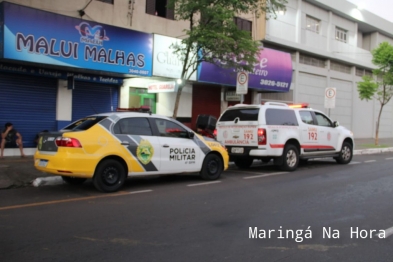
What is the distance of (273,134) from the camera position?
10602mm

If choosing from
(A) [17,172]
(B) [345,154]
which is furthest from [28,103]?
(B) [345,154]

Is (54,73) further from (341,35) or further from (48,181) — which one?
(341,35)

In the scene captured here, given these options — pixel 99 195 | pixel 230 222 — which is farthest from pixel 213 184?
pixel 230 222

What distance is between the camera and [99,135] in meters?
7.49

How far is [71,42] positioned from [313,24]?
1848cm

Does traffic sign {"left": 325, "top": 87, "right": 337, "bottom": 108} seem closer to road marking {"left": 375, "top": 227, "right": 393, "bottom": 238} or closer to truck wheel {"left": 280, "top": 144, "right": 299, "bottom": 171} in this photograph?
truck wheel {"left": 280, "top": 144, "right": 299, "bottom": 171}

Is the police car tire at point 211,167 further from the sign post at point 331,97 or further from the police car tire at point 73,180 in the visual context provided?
the sign post at point 331,97

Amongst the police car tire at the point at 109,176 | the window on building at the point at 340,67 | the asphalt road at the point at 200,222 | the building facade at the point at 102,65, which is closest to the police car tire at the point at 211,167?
the asphalt road at the point at 200,222

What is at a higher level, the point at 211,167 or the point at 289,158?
the point at 289,158

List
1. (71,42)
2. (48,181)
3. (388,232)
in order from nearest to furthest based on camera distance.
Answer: (388,232) → (48,181) → (71,42)

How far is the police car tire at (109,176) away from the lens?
748cm

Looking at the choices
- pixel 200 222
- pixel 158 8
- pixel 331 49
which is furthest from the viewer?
pixel 331 49

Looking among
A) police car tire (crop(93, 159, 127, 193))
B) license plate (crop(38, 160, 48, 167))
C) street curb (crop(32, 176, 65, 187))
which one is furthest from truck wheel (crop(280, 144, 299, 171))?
license plate (crop(38, 160, 48, 167))

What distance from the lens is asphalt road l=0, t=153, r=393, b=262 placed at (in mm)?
4341
